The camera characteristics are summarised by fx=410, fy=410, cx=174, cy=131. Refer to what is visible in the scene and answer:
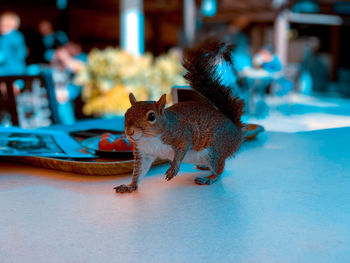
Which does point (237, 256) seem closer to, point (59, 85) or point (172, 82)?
A: point (172, 82)

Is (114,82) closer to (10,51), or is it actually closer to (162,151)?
(10,51)

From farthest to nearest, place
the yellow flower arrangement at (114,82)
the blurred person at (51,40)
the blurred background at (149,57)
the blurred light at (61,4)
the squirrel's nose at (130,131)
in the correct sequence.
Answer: the blurred light at (61,4) < the blurred person at (51,40) < the yellow flower arrangement at (114,82) < the blurred background at (149,57) < the squirrel's nose at (130,131)

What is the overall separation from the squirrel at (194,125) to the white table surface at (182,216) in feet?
0.16

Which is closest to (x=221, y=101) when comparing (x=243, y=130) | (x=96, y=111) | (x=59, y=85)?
(x=243, y=130)

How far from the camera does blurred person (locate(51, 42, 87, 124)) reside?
162 inches

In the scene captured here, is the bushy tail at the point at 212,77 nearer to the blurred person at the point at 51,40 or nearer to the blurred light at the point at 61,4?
the blurred person at the point at 51,40

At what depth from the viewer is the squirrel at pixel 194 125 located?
2.03ft

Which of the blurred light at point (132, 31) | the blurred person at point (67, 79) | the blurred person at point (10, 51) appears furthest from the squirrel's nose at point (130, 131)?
the blurred light at point (132, 31)

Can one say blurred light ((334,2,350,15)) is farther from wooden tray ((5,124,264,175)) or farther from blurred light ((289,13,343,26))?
wooden tray ((5,124,264,175))

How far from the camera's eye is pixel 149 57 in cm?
419

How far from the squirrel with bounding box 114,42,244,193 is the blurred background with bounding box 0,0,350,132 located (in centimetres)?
4

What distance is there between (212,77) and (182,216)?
292 mm

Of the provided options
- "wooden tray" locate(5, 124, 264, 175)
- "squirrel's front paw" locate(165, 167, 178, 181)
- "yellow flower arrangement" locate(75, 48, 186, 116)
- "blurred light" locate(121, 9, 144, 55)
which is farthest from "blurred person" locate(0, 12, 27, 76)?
"squirrel's front paw" locate(165, 167, 178, 181)

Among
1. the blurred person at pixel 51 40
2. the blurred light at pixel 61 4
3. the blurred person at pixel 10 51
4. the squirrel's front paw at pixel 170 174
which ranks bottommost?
the squirrel's front paw at pixel 170 174
